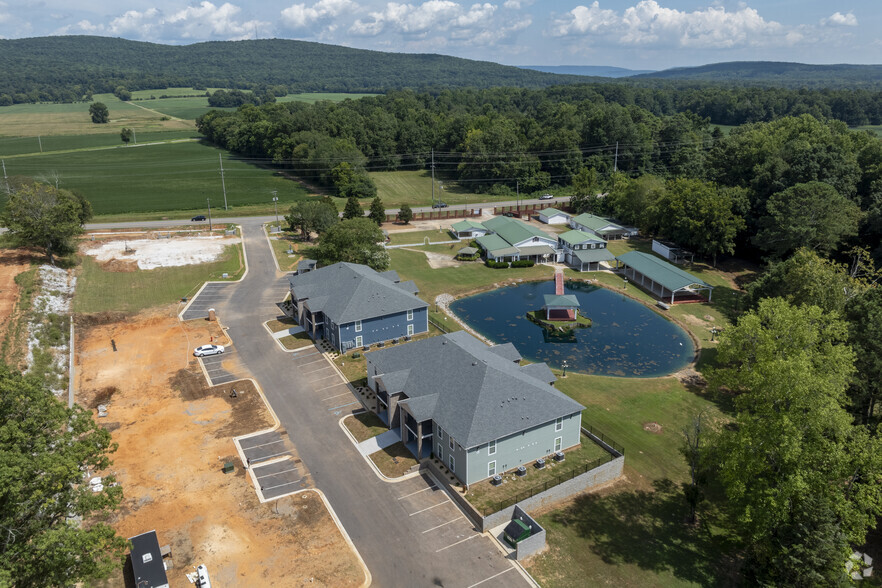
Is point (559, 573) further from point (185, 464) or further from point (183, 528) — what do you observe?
point (185, 464)

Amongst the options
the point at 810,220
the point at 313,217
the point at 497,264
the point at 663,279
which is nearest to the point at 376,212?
the point at 313,217

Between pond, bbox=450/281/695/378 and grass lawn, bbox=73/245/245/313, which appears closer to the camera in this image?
pond, bbox=450/281/695/378

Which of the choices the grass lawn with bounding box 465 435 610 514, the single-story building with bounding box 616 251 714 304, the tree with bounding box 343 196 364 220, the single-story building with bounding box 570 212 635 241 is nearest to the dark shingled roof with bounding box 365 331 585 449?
the grass lawn with bounding box 465 435 610 514

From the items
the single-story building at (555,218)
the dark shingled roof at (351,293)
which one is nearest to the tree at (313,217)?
the dark shingled roof at (351,293)

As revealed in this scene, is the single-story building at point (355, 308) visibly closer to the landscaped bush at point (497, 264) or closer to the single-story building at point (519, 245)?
the landscaped bush at point (497, 264)

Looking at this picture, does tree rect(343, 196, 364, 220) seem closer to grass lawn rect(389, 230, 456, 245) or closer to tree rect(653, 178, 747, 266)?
grass lawn rect(389, 230, 456, 245)
